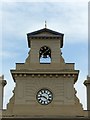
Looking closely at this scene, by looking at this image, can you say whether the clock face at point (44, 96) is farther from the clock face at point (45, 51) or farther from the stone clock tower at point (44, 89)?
the clock face at point (45, 51)

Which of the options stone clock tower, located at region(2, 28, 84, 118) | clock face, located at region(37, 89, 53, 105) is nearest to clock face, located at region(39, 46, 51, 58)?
stone clock tower, located at region(2, 28, 84, 118)

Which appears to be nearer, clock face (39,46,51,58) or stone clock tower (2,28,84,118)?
stone clock tower (2,28,84,118)

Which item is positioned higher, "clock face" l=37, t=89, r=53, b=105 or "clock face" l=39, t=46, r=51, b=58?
"clock face" l=39, t=46, r=51, b=58

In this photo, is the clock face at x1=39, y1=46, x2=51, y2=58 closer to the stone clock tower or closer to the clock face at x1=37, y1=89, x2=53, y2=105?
the stone clock tower

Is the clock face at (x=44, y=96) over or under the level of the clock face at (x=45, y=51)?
under

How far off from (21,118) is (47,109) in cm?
221

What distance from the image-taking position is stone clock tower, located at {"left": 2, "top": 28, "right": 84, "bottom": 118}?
39.2 meters

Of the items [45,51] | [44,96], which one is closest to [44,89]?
[44,96]

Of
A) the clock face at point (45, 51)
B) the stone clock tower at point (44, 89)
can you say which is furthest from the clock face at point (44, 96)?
the clock face at point (45, 51)

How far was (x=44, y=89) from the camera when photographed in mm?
40000

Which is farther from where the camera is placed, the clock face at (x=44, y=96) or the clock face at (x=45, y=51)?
the clock face at (x=45, y=51)

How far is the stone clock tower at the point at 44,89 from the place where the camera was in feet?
129

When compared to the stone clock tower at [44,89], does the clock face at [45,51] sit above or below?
above

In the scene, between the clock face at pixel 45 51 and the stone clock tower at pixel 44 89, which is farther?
the clock face at pixel 45 51
